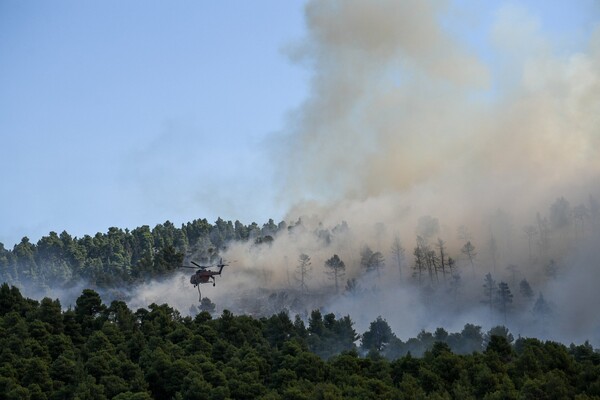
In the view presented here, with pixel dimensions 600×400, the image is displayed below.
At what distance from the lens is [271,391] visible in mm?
154750

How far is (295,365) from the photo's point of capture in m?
165

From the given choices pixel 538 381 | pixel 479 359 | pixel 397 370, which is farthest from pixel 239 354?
pixel 538 381

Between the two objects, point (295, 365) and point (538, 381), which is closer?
point (538, 381)

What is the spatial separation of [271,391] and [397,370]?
21453mm

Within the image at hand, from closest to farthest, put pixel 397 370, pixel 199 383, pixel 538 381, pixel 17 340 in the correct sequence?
pixel 538 381 → pixel 199 383 → pixel 397 370 → pixel 17 340

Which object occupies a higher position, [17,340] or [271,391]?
[17,340]

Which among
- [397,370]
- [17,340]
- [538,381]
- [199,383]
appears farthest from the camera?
[17,340]

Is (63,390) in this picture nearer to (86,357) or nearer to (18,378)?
(18,378)

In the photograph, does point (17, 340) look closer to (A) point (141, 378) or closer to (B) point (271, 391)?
(A) point (141, 378)

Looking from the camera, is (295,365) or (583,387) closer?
(583,387)

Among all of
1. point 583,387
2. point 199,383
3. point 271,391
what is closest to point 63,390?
point 199,383

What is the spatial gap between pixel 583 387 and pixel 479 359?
20.6 m

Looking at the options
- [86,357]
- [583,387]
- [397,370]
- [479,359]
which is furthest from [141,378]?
[583,387]

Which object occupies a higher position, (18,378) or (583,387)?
(18,378)
